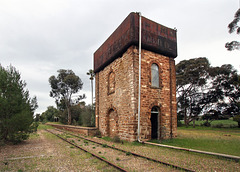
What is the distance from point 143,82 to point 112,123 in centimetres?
426

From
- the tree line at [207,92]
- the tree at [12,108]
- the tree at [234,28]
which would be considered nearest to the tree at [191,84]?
the tree line at [207,92]

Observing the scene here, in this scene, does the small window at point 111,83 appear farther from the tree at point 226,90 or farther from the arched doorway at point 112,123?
the tree at point 226,90

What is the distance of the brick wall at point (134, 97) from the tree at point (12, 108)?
569 cm

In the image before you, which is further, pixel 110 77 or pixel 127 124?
pixel 110 77

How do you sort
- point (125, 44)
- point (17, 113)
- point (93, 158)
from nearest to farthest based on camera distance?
point (93, 158) < point (17, 113) < point (125, 44)

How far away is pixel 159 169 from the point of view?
4797 millimetres

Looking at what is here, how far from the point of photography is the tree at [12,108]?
9227 millimetres

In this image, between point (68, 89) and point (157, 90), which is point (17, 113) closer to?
point (157, 90)

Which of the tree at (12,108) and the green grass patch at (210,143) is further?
the tree at (12,108)

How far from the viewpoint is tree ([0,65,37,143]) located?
9.23m

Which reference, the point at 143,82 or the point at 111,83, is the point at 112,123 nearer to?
the point at 111,83

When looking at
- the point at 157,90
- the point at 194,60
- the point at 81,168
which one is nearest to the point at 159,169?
the point at 81,168

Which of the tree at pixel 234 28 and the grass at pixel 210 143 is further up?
the tree at pixel 234 28

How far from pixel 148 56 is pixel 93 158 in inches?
295
